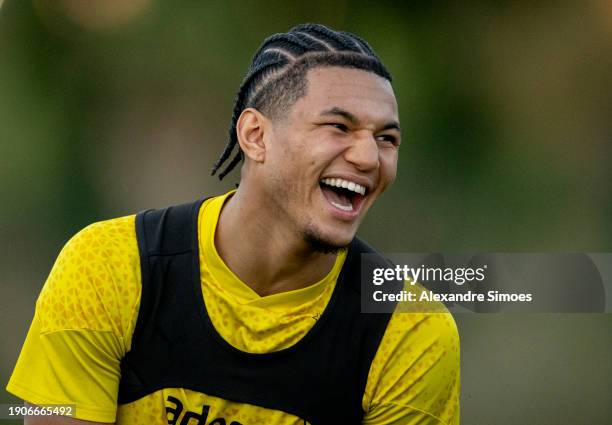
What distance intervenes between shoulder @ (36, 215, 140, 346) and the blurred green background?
2326 millimetres

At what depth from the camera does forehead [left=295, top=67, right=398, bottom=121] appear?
91.5 inches

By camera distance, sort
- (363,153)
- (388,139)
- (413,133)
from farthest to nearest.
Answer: (413,133), (388,139), (363,153)

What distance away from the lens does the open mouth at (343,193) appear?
2.32 meters

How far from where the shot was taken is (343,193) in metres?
2.40

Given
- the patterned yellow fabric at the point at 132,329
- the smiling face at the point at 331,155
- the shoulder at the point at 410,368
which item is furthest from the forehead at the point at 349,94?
the shoulder at the point at 410,368

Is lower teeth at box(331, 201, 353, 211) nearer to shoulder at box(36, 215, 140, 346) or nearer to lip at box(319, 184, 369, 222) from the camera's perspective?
lip at box(319, 184, 369, 222)

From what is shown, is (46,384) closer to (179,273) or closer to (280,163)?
(179,273)

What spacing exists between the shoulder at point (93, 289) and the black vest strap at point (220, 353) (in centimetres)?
4

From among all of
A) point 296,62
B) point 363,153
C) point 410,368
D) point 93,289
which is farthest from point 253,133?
point 410,368

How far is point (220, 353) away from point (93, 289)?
0.33 meters

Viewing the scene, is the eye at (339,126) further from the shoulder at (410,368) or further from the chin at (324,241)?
the shoulder at (410,368)

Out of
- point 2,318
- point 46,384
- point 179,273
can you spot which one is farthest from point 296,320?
point 2,318

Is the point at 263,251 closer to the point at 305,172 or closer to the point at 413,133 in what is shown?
the point at 305,172

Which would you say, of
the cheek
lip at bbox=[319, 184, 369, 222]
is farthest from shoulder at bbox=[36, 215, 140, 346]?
the cheek
